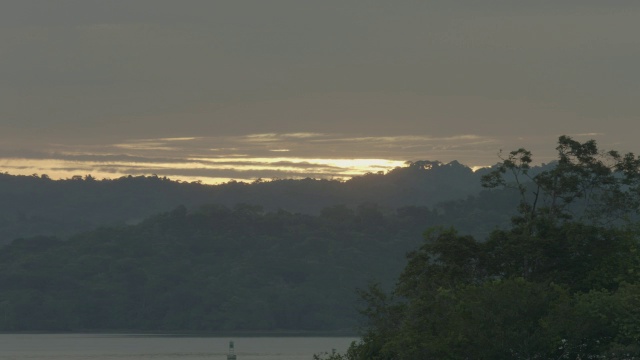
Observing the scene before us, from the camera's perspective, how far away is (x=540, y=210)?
53469 millimetres

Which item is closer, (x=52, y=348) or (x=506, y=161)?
(x=506, y=161)

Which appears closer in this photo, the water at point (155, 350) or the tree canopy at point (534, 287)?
the tree canopy at point (534, 287)

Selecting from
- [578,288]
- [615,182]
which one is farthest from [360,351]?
[615,182]

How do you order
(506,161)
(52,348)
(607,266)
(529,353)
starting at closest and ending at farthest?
1. (529,353)
2. (607,266)
3. (506,161)
4. (52,348)

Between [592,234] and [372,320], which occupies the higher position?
[592,234]

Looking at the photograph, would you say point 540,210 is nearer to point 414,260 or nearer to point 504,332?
point 414,260

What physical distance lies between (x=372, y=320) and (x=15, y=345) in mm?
147434

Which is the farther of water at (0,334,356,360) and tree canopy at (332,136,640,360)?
water at (0,334,356,360)

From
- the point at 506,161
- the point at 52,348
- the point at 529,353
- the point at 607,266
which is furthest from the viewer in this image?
the point at 52,348

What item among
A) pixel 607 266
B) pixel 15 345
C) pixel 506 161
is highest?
pixel 506 161

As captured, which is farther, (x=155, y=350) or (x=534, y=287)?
(x=155, y=350)

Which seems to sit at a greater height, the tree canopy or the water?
the tree canopy

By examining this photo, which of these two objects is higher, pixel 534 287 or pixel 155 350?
pixel 534 287

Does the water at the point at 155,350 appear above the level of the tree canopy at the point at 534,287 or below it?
below
